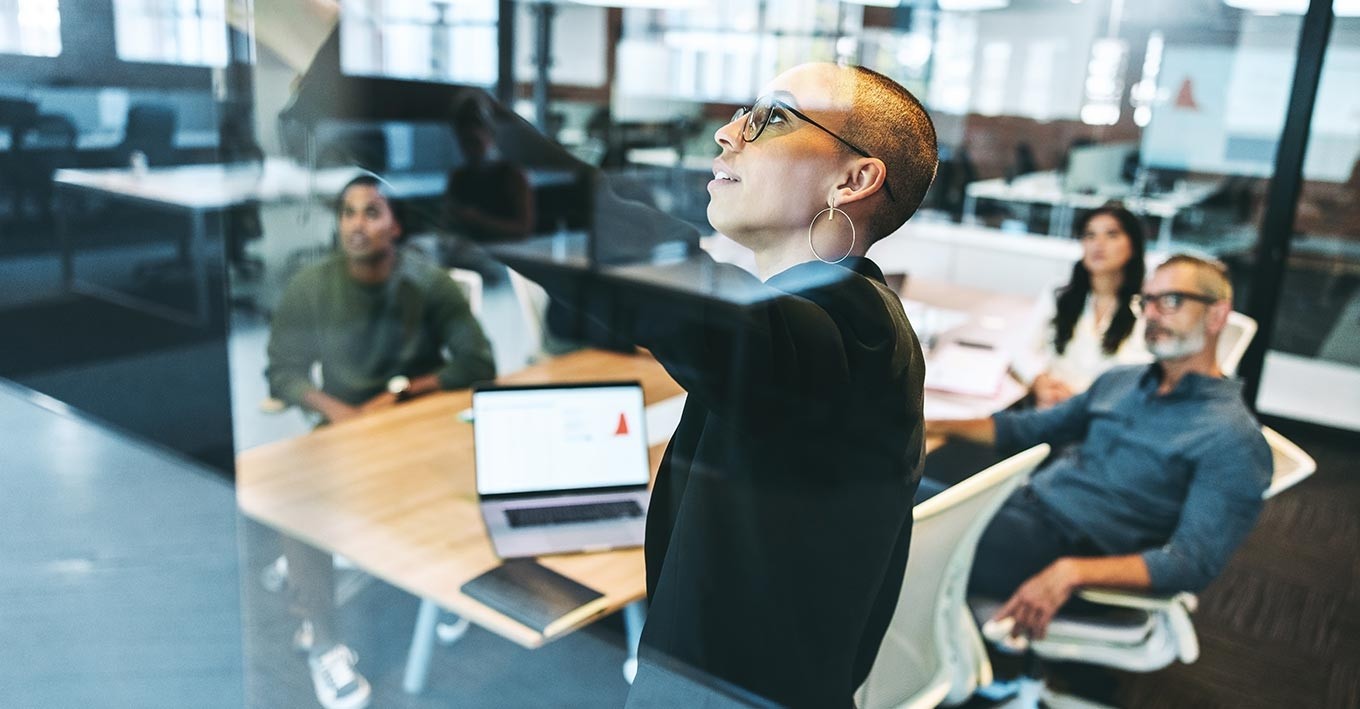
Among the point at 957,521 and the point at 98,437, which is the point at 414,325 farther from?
the point at 98,437

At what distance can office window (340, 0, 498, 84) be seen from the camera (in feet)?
3.07

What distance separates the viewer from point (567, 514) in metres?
1.34

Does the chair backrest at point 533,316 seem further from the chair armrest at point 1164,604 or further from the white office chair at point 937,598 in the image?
the chair armrest at point 1164,604

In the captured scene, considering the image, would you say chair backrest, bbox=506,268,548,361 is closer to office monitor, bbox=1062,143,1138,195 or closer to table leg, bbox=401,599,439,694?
table leg, bbox=401,599,439,694

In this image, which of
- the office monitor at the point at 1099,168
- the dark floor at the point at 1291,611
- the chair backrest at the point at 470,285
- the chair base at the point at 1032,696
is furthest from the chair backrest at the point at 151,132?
the dark floor at the point at 1291,611

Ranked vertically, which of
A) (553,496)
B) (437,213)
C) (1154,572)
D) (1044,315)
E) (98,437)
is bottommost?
(98,437)

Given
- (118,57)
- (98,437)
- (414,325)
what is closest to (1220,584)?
(414,325)

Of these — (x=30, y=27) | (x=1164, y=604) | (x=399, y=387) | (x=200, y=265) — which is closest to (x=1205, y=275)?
(x=1164, y=604)

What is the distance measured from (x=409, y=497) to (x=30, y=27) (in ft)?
4.45

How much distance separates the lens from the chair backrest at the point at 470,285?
1961 millimetres

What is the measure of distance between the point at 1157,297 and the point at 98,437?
120 inches

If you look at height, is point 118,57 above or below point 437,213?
above

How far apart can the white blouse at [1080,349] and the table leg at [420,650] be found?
3.91 feet

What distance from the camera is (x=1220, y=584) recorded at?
2.53 m
